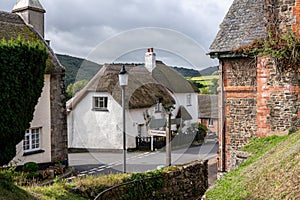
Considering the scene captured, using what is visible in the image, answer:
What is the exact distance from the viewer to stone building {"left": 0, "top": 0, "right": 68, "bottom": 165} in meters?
16.3

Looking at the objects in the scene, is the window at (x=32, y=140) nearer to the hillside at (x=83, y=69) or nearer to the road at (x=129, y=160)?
the road at (x=129, y=160)

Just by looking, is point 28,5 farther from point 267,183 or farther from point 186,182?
point 267,183

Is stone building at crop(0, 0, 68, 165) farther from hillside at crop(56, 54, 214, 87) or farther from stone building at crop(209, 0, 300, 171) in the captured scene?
stone building at crop(209, 0, 300, 171)

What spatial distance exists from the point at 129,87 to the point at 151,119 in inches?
125

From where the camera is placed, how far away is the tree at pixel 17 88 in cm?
948

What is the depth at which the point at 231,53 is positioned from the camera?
1265cm

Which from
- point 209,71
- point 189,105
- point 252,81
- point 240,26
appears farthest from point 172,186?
point 189,105

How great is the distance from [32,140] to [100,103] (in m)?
10.5

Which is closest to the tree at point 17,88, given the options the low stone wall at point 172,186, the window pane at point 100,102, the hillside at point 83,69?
the low stone wall at point 172,186

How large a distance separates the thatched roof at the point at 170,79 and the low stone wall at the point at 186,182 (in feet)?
48.6

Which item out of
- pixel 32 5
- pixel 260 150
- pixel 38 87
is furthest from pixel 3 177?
pixel 32 5

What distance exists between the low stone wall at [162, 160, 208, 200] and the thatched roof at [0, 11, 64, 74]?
859cm

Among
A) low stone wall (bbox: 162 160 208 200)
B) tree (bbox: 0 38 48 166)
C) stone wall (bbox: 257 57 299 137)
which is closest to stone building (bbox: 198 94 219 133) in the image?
low stone wall (bbox: 162 160 208 200)

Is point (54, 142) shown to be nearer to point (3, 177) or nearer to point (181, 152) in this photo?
point (3, 177)
